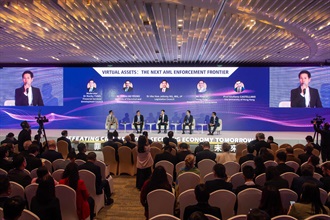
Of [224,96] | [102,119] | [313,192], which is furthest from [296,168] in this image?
[102,119]

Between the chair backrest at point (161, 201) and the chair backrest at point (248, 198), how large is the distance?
0.89m

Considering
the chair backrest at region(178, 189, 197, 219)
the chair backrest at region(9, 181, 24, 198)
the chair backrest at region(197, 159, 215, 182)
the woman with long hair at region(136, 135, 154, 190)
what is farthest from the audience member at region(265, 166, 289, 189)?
the chair backrest at region(9, 181, 24, 198)

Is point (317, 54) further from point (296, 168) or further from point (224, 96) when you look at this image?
point (296, 168)

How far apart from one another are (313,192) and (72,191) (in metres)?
2.97

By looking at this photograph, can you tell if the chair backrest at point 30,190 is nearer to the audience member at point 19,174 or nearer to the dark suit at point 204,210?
A: the audience member at point 19,174

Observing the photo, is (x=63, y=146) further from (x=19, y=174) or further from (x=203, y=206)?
(x=203, y=206)

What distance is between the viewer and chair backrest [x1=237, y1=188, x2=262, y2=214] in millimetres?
3852

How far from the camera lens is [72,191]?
4012mm

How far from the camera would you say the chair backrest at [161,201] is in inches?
152

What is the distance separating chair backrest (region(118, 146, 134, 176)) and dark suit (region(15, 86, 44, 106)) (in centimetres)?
1173

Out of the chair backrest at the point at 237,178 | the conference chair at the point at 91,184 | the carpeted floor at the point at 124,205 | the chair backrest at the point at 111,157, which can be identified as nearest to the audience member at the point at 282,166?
the chair backrest at the point at 237,178

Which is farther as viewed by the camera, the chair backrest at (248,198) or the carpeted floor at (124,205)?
the carpeted floor at (124,205)

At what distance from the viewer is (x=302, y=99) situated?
17.2 m

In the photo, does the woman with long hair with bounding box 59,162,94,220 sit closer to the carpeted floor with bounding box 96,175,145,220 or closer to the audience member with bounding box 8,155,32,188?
the audience member with bounding box 8,155,32,188
